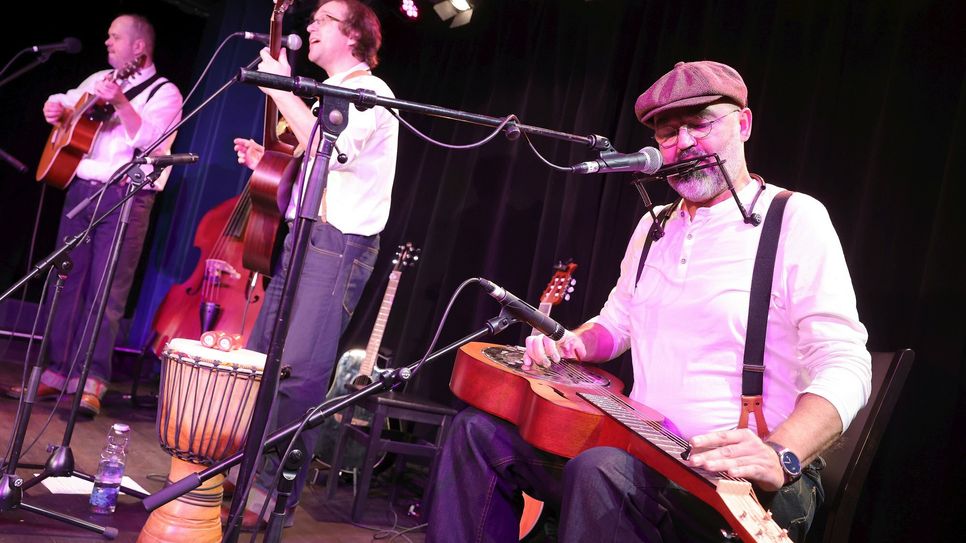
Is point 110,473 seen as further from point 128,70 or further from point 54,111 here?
point 54,111

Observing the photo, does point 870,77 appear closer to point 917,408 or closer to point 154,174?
point 917,408

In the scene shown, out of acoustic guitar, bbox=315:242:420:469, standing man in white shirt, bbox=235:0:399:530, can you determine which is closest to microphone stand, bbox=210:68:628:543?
standing man in white shirt, bbox=235:0:399:530

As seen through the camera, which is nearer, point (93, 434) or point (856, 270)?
point (856, 270)

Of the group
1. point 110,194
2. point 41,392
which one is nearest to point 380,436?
point 41,392

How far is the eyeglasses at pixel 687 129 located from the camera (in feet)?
7.81

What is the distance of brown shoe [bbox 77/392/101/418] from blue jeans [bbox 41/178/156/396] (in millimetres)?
147

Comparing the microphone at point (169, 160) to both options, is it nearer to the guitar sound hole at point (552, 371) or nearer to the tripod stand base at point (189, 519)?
the tripod stand base at point (189, 519)

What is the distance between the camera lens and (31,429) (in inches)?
153

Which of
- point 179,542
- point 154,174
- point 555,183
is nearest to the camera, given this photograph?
point 179,542

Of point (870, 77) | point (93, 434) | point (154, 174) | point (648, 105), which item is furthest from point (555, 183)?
point (93, 434)

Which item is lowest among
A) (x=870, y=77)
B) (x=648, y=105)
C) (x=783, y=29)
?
(x=648, y=105)

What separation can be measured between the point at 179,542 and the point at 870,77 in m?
3.38

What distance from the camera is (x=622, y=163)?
195cm

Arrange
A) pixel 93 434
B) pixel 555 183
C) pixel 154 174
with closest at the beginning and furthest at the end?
pixel 154 174, pixel 93 434, pixel 555 183
